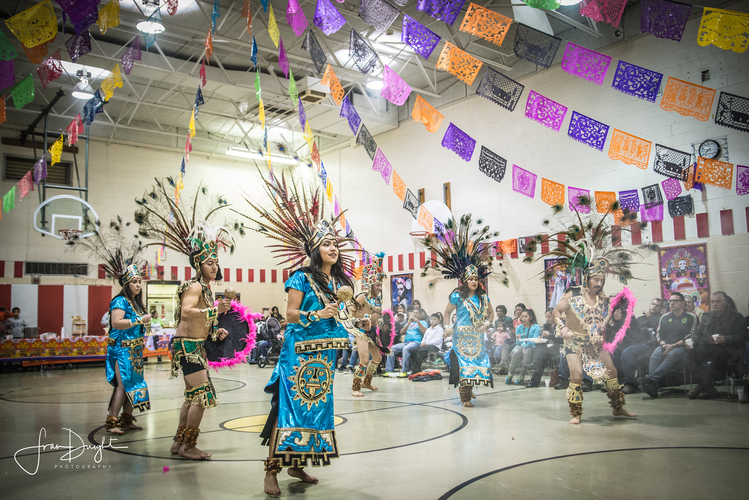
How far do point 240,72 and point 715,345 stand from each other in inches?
418

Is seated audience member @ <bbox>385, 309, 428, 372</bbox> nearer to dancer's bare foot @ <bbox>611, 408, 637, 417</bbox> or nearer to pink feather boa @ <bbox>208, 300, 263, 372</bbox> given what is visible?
dancer's bare foot @ <bbox>611, 408, 637, 417</bbox>

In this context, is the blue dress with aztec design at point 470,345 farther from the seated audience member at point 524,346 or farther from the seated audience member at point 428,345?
the seated audience member at point 428,345

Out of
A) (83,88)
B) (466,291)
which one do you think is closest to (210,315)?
(466,291)

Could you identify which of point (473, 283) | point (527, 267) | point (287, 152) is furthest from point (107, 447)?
point (287, 152)

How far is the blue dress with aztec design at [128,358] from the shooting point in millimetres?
4855

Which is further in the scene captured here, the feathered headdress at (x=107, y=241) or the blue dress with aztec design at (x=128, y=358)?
the feathered headdress at (x=107, y=241)

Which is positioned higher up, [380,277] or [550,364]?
[380,277]

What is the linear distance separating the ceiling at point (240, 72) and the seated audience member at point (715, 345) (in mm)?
5127

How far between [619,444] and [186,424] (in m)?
3.33

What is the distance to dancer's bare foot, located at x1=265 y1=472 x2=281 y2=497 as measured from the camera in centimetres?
299

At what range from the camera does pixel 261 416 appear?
5645 mm

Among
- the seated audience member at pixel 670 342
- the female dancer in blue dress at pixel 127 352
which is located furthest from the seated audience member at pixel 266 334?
the seated audience member at pixel 670 342

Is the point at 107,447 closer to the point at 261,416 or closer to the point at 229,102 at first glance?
the point at 261,416

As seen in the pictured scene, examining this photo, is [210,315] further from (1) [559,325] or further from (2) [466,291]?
(1) [559,325]
